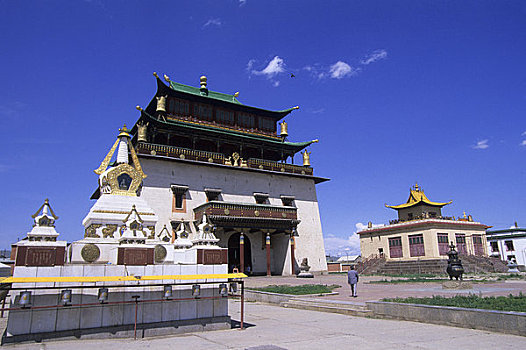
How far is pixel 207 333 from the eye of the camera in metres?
8.93

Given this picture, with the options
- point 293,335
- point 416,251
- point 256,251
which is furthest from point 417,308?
point 416,251

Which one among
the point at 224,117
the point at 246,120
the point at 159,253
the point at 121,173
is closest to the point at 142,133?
the point at 224,117

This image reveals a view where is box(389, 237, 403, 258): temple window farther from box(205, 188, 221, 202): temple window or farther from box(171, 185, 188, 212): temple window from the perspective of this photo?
box(171, 185, 188, 212): temple window

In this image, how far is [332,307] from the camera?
1298cm

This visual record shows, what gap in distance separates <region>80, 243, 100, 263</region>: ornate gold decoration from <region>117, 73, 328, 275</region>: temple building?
1942 centimetres

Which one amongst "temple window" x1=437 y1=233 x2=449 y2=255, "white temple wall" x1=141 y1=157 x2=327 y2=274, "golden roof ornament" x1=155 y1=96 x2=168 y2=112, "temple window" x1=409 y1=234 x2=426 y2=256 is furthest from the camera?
"temple window" x1=409 y1=234 x2=426 y2=256

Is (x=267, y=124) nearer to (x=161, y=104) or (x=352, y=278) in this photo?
(x=161, y=104)

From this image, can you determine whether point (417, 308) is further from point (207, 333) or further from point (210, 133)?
point (210, 133)

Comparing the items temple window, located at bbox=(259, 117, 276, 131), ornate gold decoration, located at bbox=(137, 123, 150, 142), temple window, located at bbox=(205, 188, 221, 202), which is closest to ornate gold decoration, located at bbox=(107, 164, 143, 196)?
ornate gold decoration, located at bbox=(137, 123, 150, 142)

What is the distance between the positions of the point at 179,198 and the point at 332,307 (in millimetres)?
21141

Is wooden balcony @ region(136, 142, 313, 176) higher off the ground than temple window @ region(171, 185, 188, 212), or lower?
higher

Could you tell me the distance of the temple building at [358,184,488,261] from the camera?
1673 inches

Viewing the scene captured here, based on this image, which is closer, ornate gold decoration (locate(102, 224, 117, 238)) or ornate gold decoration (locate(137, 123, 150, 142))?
ornate gold decoration (locate(102, 224, 117, 238))

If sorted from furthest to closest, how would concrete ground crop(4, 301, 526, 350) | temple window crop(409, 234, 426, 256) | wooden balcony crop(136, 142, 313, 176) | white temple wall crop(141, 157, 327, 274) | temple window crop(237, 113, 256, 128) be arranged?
1. temple window crop(409, 234, 426, 256)
2. temple window crop(237, 113, 256, 128)
3. wooden balcony crop(136, 142, 313, 176)
4. white temple wall crop(141, 157, 327, 274)
5. concrete ground crop(4, 301, 526, 350)
